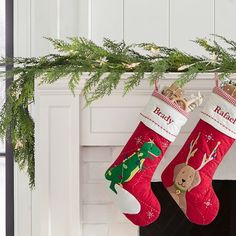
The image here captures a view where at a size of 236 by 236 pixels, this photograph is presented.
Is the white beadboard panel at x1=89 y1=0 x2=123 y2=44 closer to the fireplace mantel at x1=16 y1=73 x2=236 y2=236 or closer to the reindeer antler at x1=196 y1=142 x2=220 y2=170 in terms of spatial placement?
the fireplace mantel at x1=16 y1=73 x2=236 y2=236

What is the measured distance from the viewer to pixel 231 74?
75.2 inches

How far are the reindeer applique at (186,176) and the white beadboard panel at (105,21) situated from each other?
78 cm

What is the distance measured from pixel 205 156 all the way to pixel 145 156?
7.4 inches

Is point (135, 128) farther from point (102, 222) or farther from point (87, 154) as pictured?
point (102, 222)

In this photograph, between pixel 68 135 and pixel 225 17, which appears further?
pixel 225 17

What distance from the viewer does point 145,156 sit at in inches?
71.0

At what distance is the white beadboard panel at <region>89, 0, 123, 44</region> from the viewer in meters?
2.43

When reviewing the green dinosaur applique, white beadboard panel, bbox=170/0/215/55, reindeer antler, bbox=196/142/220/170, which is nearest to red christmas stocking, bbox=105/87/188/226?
the green dinosaur applique

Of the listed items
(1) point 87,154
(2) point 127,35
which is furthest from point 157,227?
(2) point 127,35

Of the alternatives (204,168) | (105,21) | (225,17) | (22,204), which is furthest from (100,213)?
(225,17)

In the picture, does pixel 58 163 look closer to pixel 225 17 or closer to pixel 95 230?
pixel 95 230

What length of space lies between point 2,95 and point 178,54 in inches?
39.7

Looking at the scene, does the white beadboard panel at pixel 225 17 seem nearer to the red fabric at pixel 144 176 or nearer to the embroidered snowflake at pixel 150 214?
the red fabric at pixel 144 176

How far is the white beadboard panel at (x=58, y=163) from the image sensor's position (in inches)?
76.8
